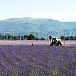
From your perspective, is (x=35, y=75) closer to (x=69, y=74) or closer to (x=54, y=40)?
(x=69, y=74)

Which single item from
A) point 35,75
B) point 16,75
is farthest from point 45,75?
point 16,75

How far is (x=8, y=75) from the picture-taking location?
595cm

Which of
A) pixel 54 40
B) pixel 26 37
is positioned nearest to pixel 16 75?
pixel 54 40

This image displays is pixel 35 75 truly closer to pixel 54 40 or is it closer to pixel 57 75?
pixel 57 75

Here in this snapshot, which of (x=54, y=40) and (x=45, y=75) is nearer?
(x=45, y=75)

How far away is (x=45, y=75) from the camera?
5980mm

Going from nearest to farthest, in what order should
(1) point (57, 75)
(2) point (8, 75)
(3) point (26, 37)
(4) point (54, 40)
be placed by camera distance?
1. (2) point (8, 75)
2. (1) point (57, 75)
3. (4) point (54, 40)
4. (3) point (26, 37)

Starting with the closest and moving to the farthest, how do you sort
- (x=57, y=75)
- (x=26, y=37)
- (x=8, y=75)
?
(x=8, y=75)
(x=57, y=75)
(x=26, y=37)

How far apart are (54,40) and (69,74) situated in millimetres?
43645

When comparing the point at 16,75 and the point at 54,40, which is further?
the point at 54,40

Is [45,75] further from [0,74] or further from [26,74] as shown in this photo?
[0,74]

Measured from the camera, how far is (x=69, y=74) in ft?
20.5

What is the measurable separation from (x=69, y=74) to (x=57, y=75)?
26 cm

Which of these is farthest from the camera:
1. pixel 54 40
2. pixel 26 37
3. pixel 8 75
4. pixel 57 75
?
pixel 26 37
